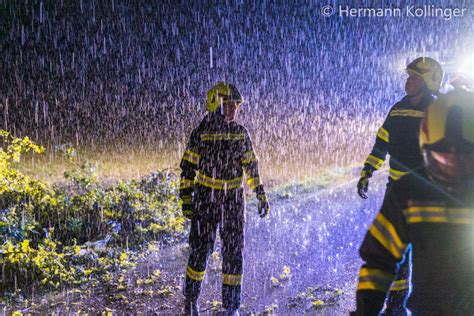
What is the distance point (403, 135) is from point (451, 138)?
114 inches

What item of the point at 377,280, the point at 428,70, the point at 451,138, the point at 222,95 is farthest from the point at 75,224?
the point at 451,138

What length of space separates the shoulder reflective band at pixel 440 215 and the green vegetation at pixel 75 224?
4.53 metres

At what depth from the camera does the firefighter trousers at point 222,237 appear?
443 cm

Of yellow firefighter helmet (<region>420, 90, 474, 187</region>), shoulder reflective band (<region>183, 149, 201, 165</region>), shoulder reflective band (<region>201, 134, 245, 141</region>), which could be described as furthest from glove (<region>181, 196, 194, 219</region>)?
yellow firefighter helmet (<region>420, 90, 474, 187</region>)

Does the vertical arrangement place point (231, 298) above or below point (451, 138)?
below

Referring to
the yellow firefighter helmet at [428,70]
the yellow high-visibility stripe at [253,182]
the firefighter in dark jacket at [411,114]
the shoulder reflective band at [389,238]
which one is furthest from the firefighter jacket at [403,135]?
the shoulder reflective band at [389,238]

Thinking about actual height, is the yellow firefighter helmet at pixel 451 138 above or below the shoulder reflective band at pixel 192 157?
above

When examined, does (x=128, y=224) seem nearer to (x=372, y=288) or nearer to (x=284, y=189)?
(x=284, y=189)

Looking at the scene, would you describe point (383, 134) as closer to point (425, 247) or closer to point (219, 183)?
point (219, 183)

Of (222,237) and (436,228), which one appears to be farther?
(222,237)

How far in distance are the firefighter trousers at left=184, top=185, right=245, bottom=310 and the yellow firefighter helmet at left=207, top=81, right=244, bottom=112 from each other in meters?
0.90

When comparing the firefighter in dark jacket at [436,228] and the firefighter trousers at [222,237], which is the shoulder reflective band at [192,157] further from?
the firefighter in dark jacket at [436,228]

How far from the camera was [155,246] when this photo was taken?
7012 millimetres

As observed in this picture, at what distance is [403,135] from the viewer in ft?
14.6
